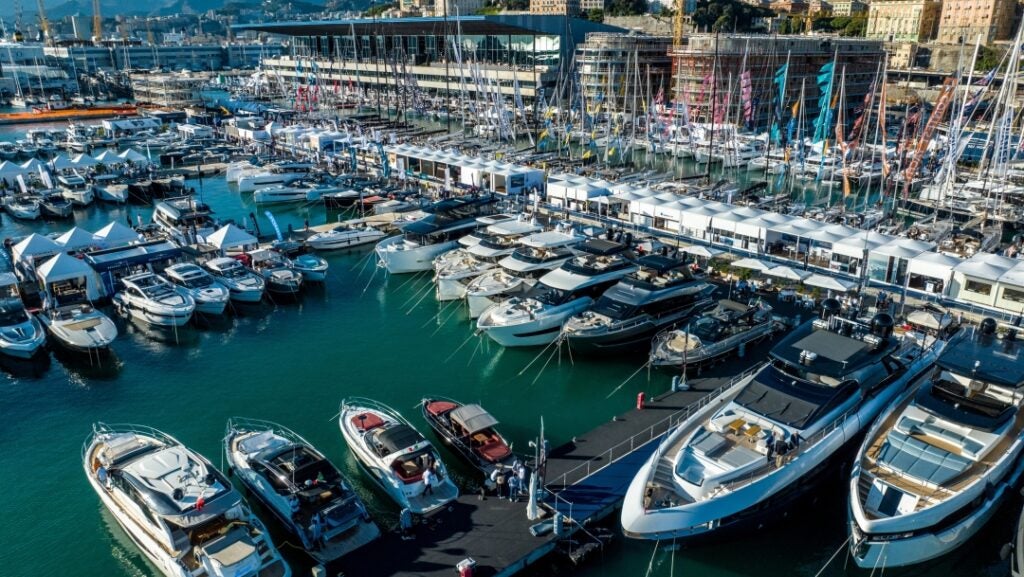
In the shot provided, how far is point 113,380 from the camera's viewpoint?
27609 millimetres

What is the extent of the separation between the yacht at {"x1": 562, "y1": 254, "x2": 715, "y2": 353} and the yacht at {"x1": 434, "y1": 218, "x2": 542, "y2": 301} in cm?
806

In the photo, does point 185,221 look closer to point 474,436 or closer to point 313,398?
point 313,398

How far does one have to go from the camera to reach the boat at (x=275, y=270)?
35.1m

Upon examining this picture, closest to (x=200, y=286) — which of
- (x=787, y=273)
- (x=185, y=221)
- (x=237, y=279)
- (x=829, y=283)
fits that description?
(x=237, y=279)

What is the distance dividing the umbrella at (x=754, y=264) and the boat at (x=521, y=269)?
A: 840 cm

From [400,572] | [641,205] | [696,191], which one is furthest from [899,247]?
[400,572]

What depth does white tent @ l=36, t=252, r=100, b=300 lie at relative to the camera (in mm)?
32156

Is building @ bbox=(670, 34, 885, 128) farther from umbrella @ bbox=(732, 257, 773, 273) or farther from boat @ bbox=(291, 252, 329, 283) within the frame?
boat @ bbox=(291, 252, 329, 283)

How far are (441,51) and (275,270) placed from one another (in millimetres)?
98131

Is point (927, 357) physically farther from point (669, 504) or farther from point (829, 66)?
point (829, 66)

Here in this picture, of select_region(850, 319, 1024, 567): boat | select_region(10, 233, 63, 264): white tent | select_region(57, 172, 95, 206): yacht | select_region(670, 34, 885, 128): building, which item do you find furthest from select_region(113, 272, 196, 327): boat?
select_region(670, 34, 885, 128): building

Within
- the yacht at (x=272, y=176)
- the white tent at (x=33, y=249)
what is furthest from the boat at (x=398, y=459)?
the yacht at (x=272, y=176)

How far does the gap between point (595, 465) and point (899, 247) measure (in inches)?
905

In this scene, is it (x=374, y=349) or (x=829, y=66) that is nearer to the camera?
(x=374, y=349)
